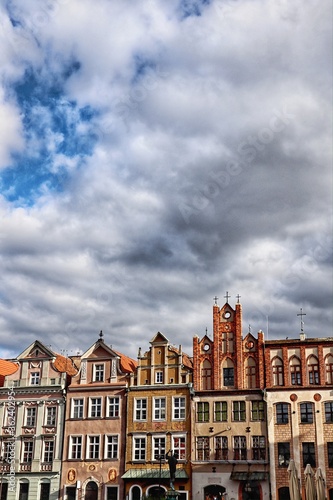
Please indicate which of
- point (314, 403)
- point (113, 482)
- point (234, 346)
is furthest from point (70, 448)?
point (314, 403)

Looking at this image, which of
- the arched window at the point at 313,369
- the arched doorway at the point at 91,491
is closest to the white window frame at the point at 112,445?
the arched doorway at the point at 91,491

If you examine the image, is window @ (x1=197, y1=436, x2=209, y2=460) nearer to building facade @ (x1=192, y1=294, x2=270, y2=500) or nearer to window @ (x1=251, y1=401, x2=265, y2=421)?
building facade @ (x1=192, y1=294, x2=270, y2=500)

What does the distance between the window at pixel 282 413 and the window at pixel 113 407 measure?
46.7ft

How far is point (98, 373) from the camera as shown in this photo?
5759cm

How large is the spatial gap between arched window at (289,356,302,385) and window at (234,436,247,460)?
630 centimetres

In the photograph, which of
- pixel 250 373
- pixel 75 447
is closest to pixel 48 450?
pixel 75 447

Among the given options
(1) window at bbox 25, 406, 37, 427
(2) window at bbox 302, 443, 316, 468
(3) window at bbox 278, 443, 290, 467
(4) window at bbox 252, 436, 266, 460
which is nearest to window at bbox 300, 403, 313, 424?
(2) window at bbox 302, 443, 316, 468

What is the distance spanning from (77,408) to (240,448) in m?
15.5

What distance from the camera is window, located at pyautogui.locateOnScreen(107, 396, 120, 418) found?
5562 cm

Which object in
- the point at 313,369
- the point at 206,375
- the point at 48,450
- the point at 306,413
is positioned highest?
the point at 313,369

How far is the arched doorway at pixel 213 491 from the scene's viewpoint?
5016 centimetres

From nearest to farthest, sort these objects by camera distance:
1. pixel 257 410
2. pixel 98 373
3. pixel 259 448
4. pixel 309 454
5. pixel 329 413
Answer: pixel 309 454 → pixel 329 413 → pixel 259 448 → pixel 257 410 → pixel 98 373

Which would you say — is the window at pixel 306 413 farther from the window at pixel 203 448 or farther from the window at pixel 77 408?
the window at pixel 77 408

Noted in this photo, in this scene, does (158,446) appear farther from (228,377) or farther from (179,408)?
(228,377)
